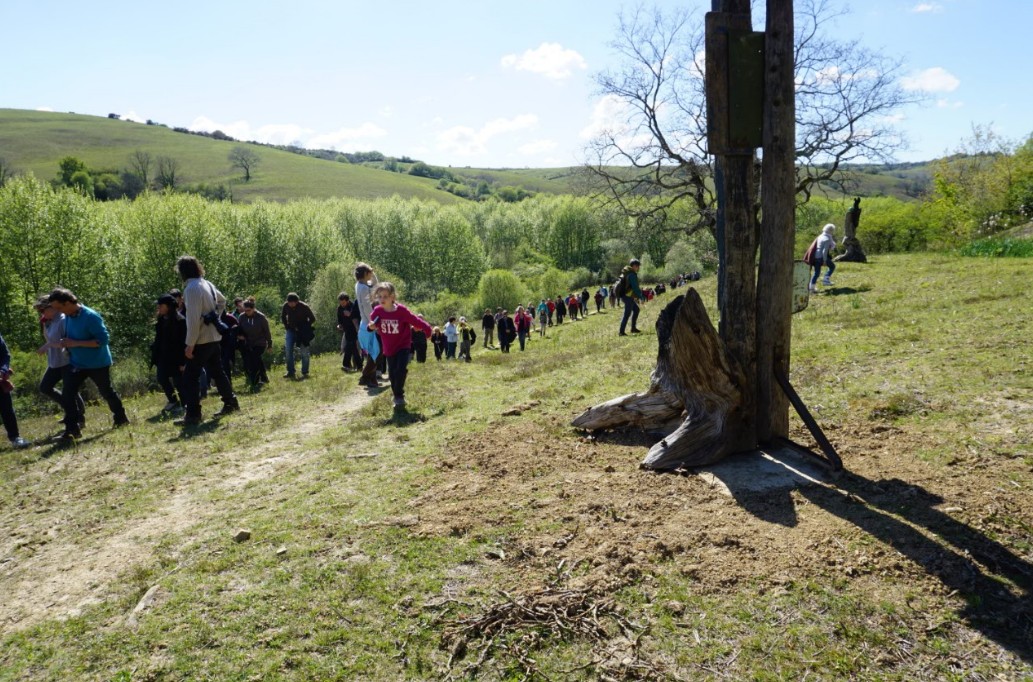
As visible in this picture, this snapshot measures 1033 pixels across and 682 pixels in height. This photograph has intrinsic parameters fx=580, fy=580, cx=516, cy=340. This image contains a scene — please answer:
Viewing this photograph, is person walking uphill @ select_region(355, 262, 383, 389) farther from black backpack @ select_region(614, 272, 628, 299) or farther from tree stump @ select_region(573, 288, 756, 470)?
black backpack @ select_region(614, 272, 628, 299)

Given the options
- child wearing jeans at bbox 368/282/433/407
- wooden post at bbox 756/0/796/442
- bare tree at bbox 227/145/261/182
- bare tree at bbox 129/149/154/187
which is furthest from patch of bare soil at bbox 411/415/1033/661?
bare tree at bbox 227/145/261/182

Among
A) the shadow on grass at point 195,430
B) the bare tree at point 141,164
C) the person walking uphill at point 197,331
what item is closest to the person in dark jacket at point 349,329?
the person walking uphill at point 197,331

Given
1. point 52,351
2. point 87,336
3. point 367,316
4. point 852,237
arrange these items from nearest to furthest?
point 87,336 < point 52,351 < point 367,316 < point 852,237

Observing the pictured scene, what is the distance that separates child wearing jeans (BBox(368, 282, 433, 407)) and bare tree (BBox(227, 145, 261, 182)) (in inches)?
5244

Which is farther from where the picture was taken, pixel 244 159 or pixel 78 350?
pixel 244 159

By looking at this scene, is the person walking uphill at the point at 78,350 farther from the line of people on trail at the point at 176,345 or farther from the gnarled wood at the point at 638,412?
the gnarled wood at the point at 638,412

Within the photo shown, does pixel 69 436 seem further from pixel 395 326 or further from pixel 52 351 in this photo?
pixel 395 326

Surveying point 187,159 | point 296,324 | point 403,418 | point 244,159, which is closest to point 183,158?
point 187,159

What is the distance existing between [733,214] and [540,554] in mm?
3480

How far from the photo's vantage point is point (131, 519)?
562 cm

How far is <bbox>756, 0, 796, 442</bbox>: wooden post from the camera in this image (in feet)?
16.5

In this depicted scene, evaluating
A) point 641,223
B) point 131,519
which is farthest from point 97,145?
point 131,519

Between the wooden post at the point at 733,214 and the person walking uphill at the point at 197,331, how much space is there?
6871mm

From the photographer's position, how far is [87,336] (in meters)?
8.61
